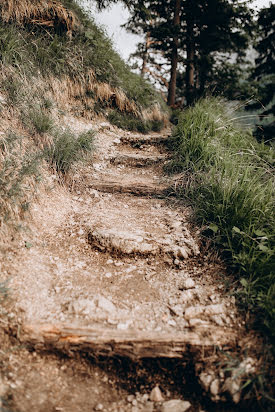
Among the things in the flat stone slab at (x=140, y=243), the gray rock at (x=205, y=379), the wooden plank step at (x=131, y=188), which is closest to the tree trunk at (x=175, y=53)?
the wooden plank step at (x=131, y=188)

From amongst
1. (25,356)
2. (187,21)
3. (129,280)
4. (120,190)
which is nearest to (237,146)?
(120,190)

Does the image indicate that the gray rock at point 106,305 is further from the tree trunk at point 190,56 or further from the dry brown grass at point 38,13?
the tree trunk at point 190,56

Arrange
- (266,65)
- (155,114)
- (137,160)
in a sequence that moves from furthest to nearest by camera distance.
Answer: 1. (266,65)
2. (155,114)
3. (137,160)

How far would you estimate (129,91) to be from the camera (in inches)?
216

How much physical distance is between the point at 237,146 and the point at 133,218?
220cm

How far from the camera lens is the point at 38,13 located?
4.32 meters

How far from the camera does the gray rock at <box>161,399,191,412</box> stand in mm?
1407

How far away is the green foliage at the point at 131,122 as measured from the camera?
507cm

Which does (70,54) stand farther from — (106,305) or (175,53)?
(175,53)

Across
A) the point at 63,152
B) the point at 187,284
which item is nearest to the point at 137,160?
the point at 63,152

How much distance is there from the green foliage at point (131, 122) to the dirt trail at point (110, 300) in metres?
2.73

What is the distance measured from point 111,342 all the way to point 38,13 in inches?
209

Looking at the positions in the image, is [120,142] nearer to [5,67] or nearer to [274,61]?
[5,67]

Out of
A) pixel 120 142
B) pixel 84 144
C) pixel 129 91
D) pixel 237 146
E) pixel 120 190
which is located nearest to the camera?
pixel 120 190
